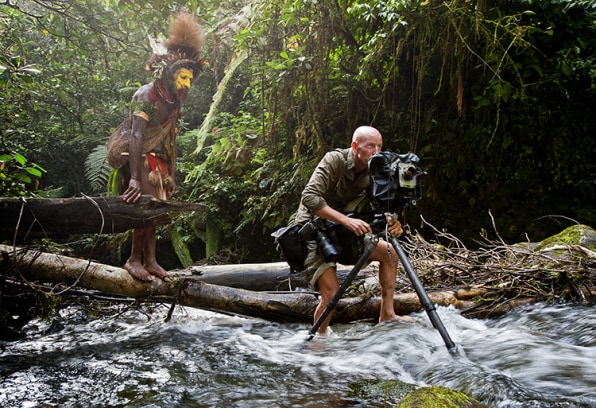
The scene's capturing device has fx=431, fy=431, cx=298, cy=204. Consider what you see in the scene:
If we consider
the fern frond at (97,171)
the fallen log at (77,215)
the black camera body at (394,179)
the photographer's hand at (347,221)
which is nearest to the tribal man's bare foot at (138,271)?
the fallen log at (77,215)

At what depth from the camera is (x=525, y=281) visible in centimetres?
400

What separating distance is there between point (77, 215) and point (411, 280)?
2768mm

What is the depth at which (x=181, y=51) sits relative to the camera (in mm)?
4262

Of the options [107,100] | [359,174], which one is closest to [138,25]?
[359,174]

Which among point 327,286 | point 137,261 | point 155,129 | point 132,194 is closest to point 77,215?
point 132,194

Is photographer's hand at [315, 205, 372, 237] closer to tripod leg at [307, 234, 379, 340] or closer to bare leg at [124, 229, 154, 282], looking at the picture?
tripod leg at [307, 234, 379, 340]

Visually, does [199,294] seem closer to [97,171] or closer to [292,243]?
[292,243]

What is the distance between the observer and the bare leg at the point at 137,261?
12.9 feet

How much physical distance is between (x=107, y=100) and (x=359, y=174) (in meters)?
11.5

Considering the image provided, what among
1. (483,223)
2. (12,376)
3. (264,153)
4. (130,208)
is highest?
(264,153)

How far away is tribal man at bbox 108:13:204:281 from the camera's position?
402 centimetres

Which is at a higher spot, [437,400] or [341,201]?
[341,201]

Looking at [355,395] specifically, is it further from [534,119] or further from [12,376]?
[534,119]

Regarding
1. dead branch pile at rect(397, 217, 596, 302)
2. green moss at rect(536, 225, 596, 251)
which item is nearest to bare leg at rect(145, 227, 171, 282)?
dead branch pile at rect(397, 217, 596, 302)
